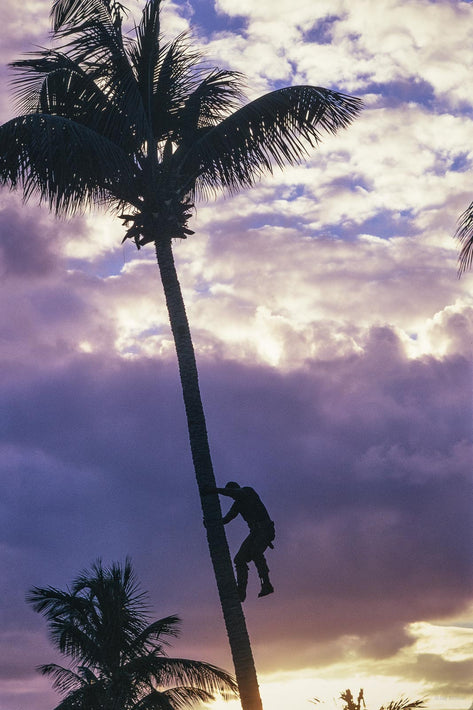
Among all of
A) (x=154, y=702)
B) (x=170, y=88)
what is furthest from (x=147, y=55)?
(x=154, y=702)

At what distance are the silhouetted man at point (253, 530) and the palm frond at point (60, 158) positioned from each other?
6.49 metres

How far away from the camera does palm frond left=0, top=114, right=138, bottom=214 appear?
649 inches

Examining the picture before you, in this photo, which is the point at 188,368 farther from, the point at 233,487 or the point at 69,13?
the point at 69,13

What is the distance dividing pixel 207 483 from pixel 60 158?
683 cm

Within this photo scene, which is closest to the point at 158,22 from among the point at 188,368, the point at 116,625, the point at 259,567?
the point at 188,368

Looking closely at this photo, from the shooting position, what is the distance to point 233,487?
1582 centimetres

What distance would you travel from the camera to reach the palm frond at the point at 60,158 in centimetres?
1648

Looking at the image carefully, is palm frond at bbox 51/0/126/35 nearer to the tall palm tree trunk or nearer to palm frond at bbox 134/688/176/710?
the tall palm tree trunk

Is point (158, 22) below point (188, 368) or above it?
above

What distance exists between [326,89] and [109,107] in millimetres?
4482

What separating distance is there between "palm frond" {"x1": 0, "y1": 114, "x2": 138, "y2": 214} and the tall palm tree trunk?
170cm

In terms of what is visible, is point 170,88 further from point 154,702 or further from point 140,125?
point 154,702

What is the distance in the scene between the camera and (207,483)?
16.3 metres

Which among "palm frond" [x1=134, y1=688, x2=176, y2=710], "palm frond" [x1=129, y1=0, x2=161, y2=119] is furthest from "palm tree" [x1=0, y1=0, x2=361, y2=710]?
"palm frond" [x1=134, y1=688, x2=176, y2=710]
